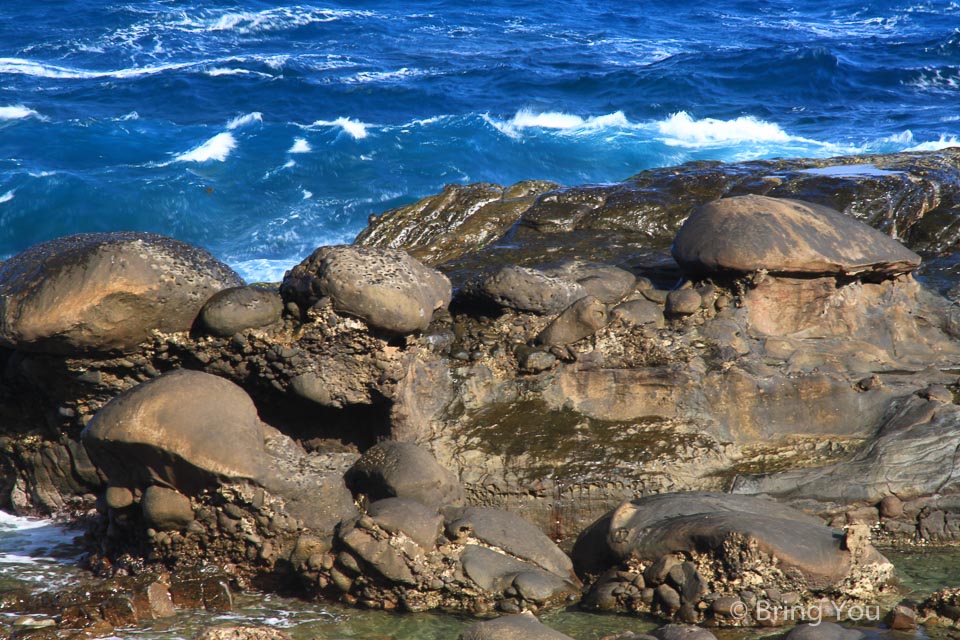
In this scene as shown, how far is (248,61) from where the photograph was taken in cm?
2395

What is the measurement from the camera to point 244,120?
20219 mm

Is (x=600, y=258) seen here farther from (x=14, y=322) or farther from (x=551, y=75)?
(x=551, y=75)

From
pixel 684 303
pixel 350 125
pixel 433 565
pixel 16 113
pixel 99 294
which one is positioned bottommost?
pixel 350 125

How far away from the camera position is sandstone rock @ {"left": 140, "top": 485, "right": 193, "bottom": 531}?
182 inches

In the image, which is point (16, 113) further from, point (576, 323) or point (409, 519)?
point (409, 519)

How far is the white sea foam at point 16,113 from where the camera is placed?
19.5 metres

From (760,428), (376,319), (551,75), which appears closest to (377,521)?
(376,319)

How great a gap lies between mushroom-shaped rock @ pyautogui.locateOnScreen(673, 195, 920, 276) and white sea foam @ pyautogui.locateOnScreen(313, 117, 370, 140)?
1423cm

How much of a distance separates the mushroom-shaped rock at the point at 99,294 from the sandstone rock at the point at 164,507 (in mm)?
874

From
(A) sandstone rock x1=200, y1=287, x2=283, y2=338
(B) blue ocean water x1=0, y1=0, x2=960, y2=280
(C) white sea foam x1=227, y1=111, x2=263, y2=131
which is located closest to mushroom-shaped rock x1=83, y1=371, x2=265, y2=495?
(A) sandstone rock x1=200, y1=287, x2=283, y2=338

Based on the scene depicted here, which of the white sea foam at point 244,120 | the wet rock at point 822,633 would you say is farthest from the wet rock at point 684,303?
the white sea foam at point 244,120

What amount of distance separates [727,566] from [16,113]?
1907 cm

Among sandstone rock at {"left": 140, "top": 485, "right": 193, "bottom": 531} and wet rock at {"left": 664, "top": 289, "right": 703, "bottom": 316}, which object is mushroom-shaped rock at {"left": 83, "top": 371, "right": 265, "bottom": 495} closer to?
sandstone rock at {"left": 140, "top": 485, "right": 193, "bottom": 531}

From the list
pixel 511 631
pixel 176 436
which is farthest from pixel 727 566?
pixel 176 436
